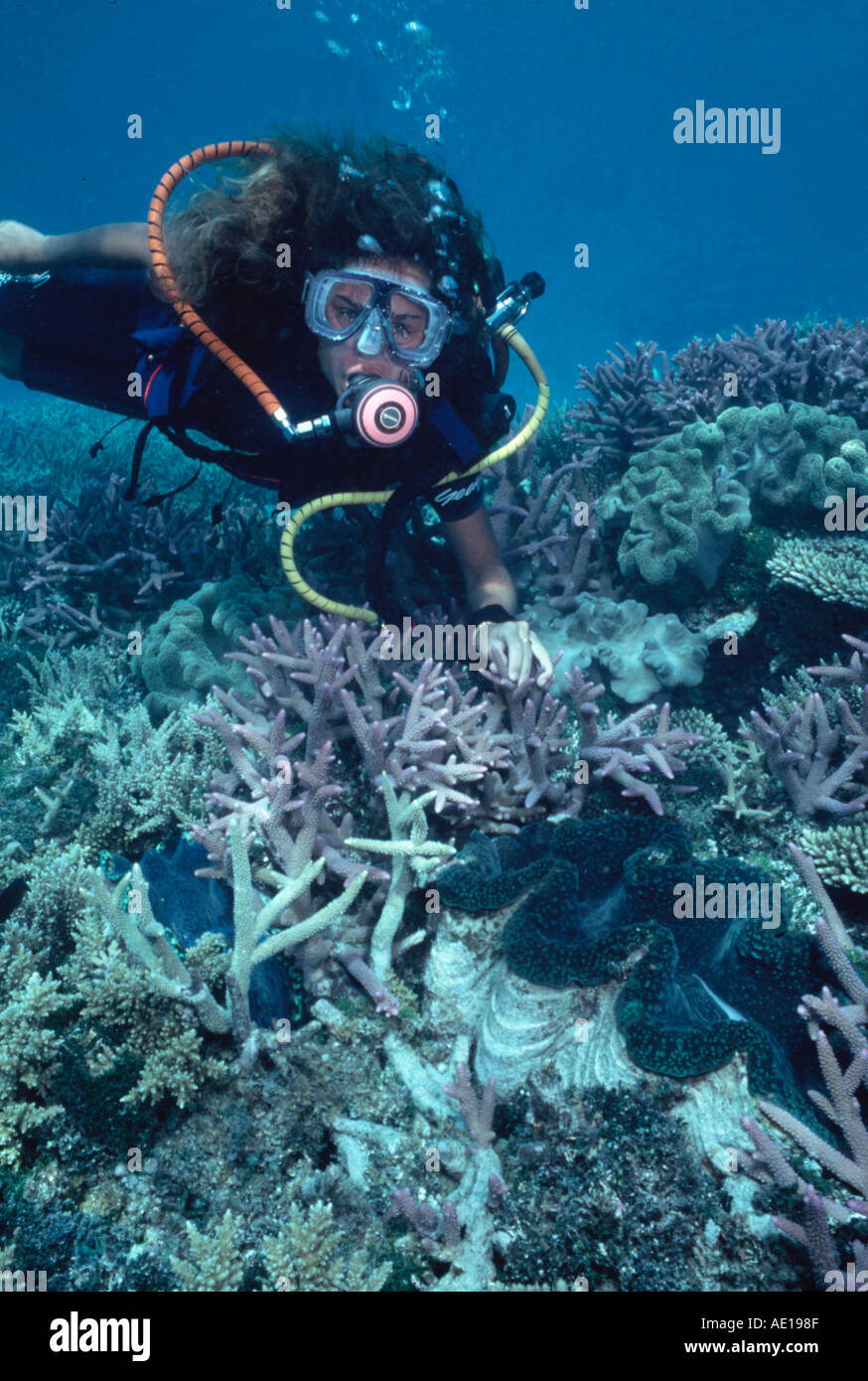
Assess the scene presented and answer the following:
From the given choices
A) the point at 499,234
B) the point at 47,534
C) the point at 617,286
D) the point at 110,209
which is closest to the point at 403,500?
the point at 47,534

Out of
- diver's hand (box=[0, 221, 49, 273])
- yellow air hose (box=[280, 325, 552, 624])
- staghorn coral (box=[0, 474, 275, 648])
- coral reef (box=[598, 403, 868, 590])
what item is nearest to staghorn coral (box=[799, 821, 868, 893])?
coral reef (box=[598, 403, 868, 590])

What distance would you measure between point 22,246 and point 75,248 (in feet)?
1.96

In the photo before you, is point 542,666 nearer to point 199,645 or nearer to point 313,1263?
point 199,645

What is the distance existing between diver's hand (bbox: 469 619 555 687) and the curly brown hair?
1.50m

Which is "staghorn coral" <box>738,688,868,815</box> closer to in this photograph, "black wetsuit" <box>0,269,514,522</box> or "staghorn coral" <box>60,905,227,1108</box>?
"black wetsuit" <box>0,269,514,522</box>

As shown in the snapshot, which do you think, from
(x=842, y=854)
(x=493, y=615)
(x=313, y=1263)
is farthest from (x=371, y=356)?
(x=313, y=1263)

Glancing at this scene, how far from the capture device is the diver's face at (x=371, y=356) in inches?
131

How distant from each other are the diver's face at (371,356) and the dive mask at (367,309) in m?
0.03

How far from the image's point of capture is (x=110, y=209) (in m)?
69.8

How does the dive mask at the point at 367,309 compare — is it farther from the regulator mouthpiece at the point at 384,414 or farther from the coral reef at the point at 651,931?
the coral reef at the point at 651,931

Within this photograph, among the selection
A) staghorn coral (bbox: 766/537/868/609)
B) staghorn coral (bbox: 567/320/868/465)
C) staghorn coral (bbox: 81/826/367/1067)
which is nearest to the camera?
staghorn coral (bbox: 81/826/367/1067)

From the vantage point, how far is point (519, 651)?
347 cm

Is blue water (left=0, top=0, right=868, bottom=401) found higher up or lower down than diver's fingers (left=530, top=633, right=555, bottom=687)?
higher up

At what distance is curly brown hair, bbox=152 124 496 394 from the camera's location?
3.30 metres
